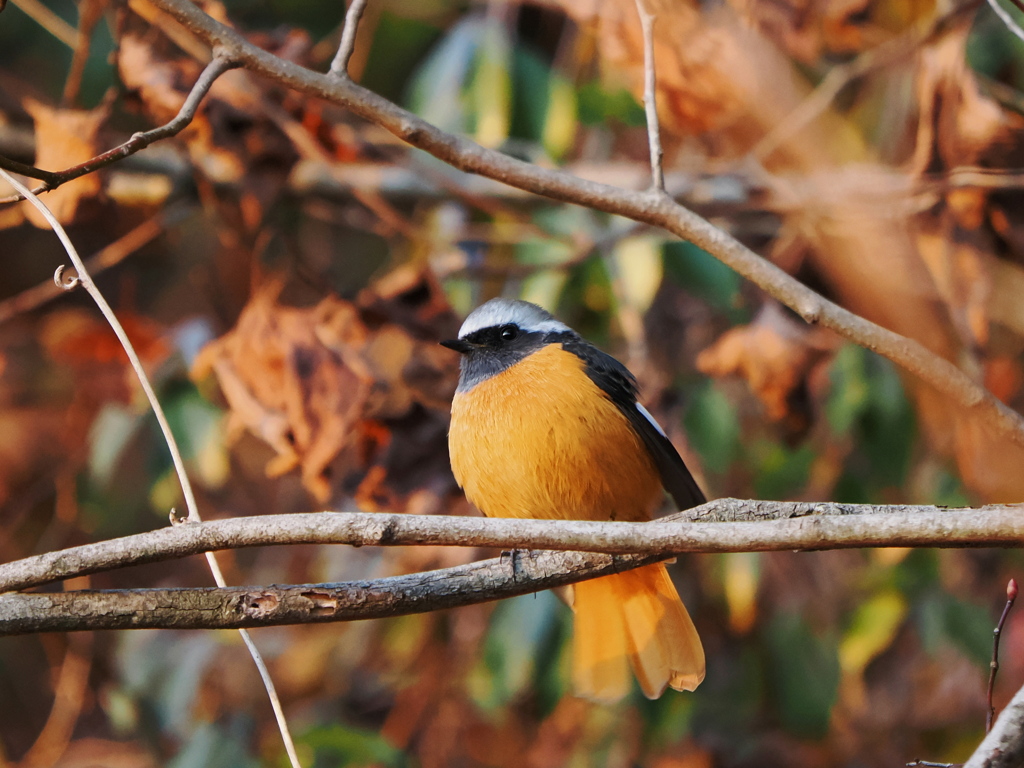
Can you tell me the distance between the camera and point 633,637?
3.55m

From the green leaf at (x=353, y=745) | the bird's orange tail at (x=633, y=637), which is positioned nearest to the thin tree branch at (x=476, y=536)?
the bird's orange tail at (x=633, y=637)

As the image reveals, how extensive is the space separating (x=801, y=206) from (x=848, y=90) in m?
1.52

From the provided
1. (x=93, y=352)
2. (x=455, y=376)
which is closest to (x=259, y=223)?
(x=455, y=376)

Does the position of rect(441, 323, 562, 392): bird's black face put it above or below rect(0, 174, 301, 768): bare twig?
above

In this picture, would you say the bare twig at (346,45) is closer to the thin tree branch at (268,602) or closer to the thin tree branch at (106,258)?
the thin tree branch at (268,602)

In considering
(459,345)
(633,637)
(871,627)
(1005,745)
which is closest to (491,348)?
(459,345)

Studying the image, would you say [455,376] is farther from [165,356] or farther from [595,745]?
[595,745]

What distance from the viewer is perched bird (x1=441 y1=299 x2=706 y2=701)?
→ 3369mm

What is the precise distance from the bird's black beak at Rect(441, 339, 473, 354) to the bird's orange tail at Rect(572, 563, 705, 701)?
1.08 metres

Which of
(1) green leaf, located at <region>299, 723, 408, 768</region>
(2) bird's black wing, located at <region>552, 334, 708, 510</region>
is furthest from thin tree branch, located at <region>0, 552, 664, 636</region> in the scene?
(1) green leaf, located at <region>299, 723, 408, 768</region>

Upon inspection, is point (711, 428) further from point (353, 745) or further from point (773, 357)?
point (353, 745)

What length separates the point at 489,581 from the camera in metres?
2.32

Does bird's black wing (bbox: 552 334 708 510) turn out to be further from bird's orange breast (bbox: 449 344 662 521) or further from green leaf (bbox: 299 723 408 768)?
green leaf (bbox: 299 723 408 768)

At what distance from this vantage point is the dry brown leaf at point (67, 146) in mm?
3500
